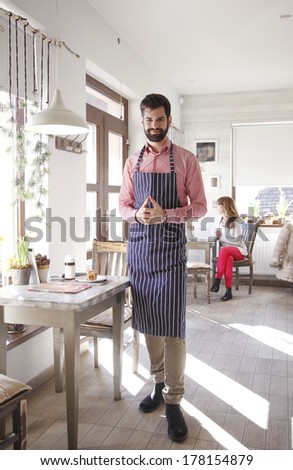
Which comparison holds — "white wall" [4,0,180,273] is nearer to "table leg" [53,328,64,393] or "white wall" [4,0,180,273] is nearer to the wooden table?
"table leg" [53,328,64,393]

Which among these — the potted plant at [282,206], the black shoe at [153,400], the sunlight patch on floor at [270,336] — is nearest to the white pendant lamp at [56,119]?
the black shoe at [153,400]

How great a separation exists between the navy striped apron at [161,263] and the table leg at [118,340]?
0.18 meters

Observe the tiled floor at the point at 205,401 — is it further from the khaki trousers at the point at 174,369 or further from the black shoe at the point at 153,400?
the khaki trousers at the point at 174,369

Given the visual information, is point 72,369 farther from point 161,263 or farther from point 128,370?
point 128,370

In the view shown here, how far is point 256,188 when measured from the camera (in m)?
6.89

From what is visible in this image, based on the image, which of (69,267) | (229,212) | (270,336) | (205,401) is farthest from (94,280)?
(229,212)

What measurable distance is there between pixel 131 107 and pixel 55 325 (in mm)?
3625

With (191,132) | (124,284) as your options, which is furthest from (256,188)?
(124,284)

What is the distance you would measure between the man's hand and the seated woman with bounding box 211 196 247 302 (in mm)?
3433

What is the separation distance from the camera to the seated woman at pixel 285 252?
5.66m

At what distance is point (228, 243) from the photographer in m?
5.91

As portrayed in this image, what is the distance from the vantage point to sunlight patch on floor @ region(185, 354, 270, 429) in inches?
104

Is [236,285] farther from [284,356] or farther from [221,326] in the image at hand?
[284,356]

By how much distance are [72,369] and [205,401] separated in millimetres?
1006
